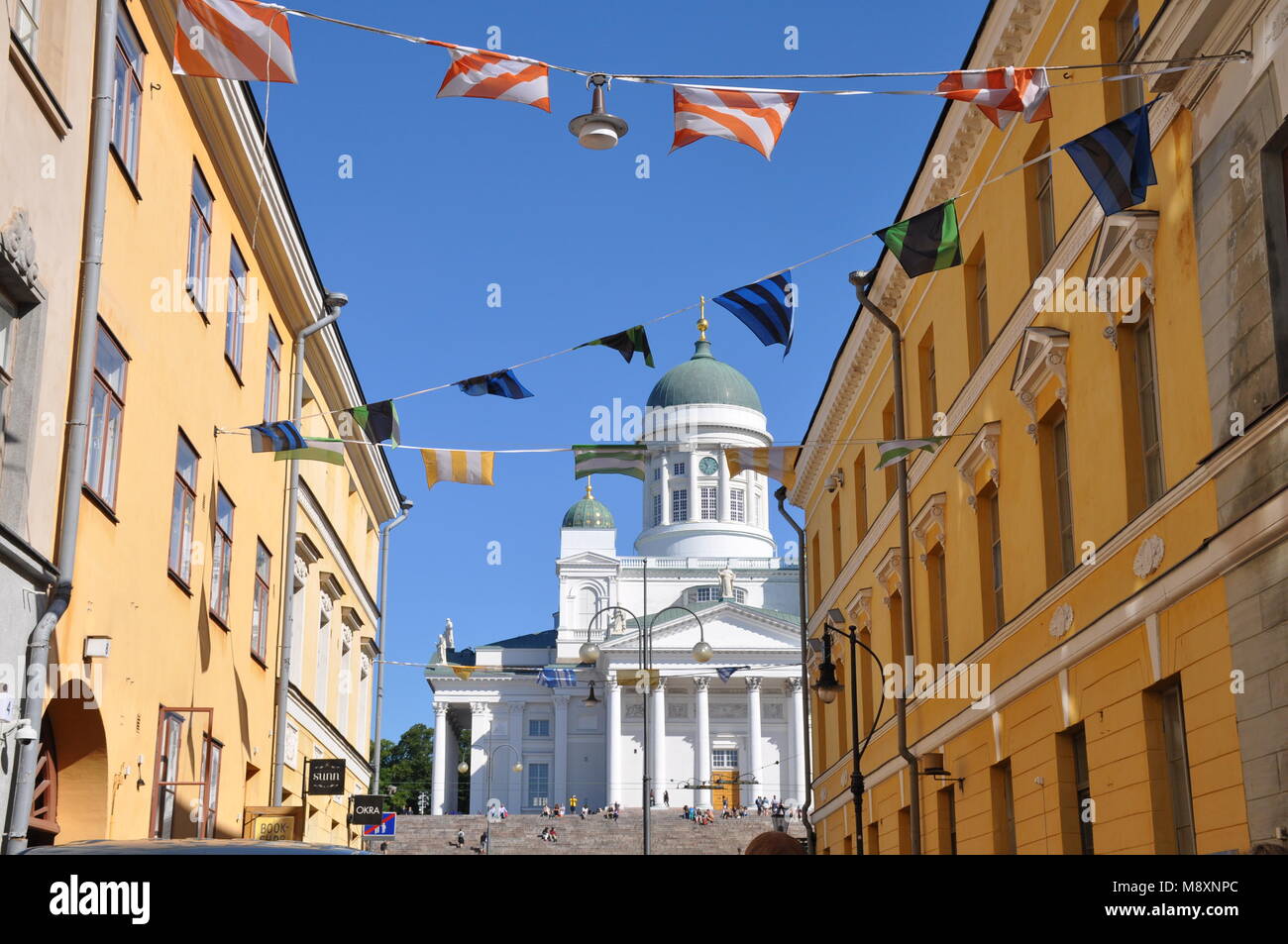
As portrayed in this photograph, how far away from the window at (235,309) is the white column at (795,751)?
74.1 meters

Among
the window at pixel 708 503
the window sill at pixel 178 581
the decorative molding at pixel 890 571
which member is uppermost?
the window at pixel 708 503

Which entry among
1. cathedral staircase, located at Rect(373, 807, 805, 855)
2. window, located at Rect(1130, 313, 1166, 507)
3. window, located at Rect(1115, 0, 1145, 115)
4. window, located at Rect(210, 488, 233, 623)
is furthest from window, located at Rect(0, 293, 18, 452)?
cathedral staircase, located at Rect(373, 807, 805, 855)

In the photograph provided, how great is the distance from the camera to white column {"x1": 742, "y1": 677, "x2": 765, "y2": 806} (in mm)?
92875

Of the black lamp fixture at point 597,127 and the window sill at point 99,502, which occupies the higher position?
the black lamp fixture at point 597,127

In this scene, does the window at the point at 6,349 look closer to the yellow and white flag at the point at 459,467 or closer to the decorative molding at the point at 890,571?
the yellow and white flag at the point at 459,467

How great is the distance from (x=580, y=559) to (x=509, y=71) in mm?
96181

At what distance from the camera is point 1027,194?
1864cm

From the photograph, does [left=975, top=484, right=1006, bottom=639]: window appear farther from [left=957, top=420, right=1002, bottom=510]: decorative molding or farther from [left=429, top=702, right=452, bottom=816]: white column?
[left=429, top=702, right=452, bottom=816]: white column

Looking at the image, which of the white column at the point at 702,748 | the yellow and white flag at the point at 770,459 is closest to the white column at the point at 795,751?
the white column at the point at 702,748

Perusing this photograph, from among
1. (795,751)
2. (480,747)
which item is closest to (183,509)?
(795,751)

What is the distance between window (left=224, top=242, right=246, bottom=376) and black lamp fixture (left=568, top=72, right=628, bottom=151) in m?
8.51

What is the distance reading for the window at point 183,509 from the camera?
17.5 meters

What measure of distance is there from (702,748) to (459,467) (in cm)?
7500
